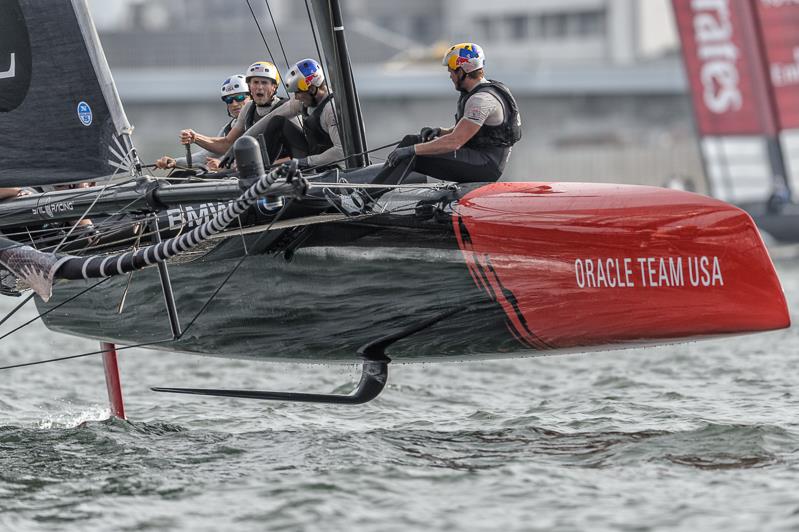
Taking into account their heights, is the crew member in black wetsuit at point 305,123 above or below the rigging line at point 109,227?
above

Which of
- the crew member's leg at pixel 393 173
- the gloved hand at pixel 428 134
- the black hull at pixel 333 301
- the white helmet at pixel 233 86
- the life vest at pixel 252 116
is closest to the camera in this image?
the black hull at pixel 333 301

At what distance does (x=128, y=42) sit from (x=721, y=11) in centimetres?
2717

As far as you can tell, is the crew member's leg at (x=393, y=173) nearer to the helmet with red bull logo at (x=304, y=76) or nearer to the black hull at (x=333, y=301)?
the black hull at (x=333, y=301)

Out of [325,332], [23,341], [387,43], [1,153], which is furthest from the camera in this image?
[387,43]

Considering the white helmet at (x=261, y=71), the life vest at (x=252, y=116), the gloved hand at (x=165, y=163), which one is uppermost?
the white helmet at (x=261, y=71)

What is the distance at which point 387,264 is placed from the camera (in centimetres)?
711

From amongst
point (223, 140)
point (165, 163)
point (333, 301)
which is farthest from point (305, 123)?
point (333, 301)

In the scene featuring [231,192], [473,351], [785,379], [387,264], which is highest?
[231,192]

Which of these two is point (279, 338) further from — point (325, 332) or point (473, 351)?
point (473, 351)

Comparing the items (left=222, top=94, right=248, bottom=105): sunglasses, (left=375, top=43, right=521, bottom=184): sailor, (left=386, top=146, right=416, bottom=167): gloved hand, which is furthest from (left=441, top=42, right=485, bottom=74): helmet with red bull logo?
(left=222, top=94, right=248, bottom=105): sunglasses

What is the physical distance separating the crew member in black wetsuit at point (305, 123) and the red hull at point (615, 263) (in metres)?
1.31

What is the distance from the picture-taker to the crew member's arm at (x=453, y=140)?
696cm

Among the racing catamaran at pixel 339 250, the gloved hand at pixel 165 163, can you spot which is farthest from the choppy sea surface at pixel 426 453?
the gloved hand at pixel 165 163

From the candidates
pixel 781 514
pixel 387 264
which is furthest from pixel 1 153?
pixel 781 514
